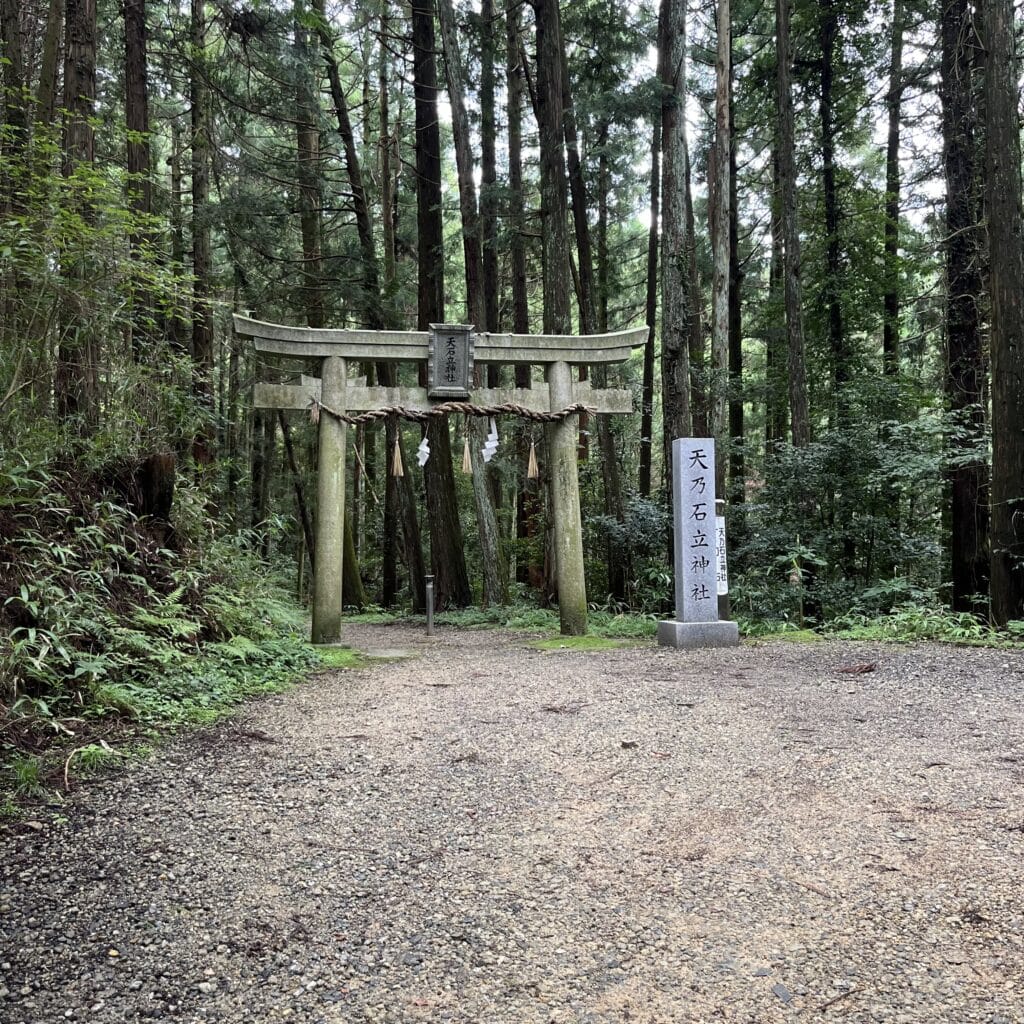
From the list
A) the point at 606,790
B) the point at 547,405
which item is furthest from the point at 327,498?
the point at 606,790

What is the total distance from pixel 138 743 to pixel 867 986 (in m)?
3.27

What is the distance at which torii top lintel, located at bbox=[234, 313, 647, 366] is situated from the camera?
25.1 feet

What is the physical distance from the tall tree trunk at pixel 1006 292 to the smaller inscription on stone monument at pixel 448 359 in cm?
516

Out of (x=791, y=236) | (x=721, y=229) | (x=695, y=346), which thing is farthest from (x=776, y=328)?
(x=721, y=229)

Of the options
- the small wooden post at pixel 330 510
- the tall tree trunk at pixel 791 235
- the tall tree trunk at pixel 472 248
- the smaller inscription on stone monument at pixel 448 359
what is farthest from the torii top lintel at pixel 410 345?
the tall tree trunk at pixel 791 235

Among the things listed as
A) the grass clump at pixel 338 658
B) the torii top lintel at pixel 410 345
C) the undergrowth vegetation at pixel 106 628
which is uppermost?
the torii top lintel at pixel 410 345

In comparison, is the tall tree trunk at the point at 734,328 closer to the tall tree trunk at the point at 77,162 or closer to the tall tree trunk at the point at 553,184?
the tall tree trunk at the point at 553,184

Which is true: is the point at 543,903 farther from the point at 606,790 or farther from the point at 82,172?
the point at 82,172

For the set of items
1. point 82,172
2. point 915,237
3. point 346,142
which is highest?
point 346,142

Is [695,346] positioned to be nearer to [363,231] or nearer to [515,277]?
[515,277]

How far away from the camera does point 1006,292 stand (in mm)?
7012

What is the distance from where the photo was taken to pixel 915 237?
13.3 m

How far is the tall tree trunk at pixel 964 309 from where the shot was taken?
888 centimetres

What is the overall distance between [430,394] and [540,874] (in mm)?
6084
